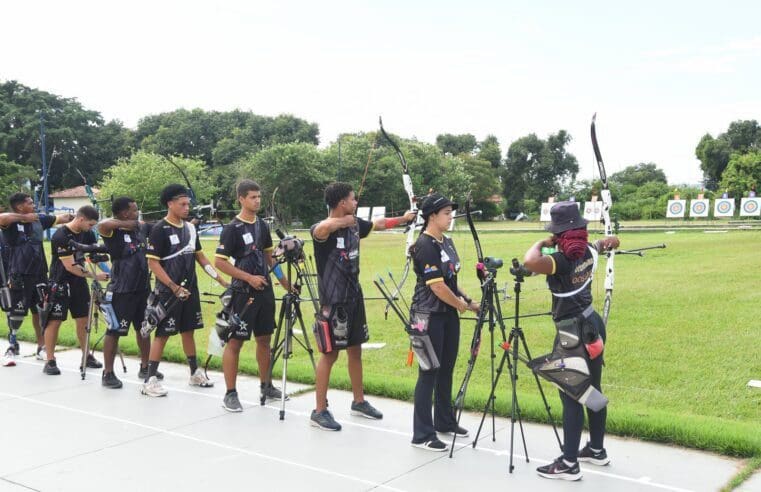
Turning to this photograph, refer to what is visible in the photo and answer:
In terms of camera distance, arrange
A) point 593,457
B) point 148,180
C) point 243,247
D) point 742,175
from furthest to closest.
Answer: point 742,175 < point 148,180 < point 243,247 < point 593,457

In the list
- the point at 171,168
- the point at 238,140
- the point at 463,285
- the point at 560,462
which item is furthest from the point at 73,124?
the point at 560,462

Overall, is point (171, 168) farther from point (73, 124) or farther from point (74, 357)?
point (74, 357)

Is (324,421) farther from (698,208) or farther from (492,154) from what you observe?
(492,154)

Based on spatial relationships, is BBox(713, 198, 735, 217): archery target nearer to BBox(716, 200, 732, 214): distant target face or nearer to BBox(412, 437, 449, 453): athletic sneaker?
BBox(716, 200, 732, 214): distant target face

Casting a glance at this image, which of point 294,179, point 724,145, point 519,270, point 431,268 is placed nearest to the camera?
point 519,270

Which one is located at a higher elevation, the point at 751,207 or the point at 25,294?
the point at 751,207

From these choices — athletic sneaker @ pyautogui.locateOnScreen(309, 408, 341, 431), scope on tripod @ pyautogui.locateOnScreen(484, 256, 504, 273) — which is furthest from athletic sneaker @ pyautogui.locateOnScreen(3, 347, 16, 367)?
scope on tripod @ pyautogui.locateOnScreen(484, 256, 504, 273)

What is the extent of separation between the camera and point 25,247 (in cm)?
771

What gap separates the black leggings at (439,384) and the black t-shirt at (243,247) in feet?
5.86

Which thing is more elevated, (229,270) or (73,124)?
(73,124)

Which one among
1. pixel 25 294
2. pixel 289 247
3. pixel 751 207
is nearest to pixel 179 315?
pixel 289 247

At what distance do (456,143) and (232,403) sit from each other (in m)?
77.3

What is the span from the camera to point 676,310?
10.9 m

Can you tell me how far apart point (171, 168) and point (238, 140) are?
608 inches
